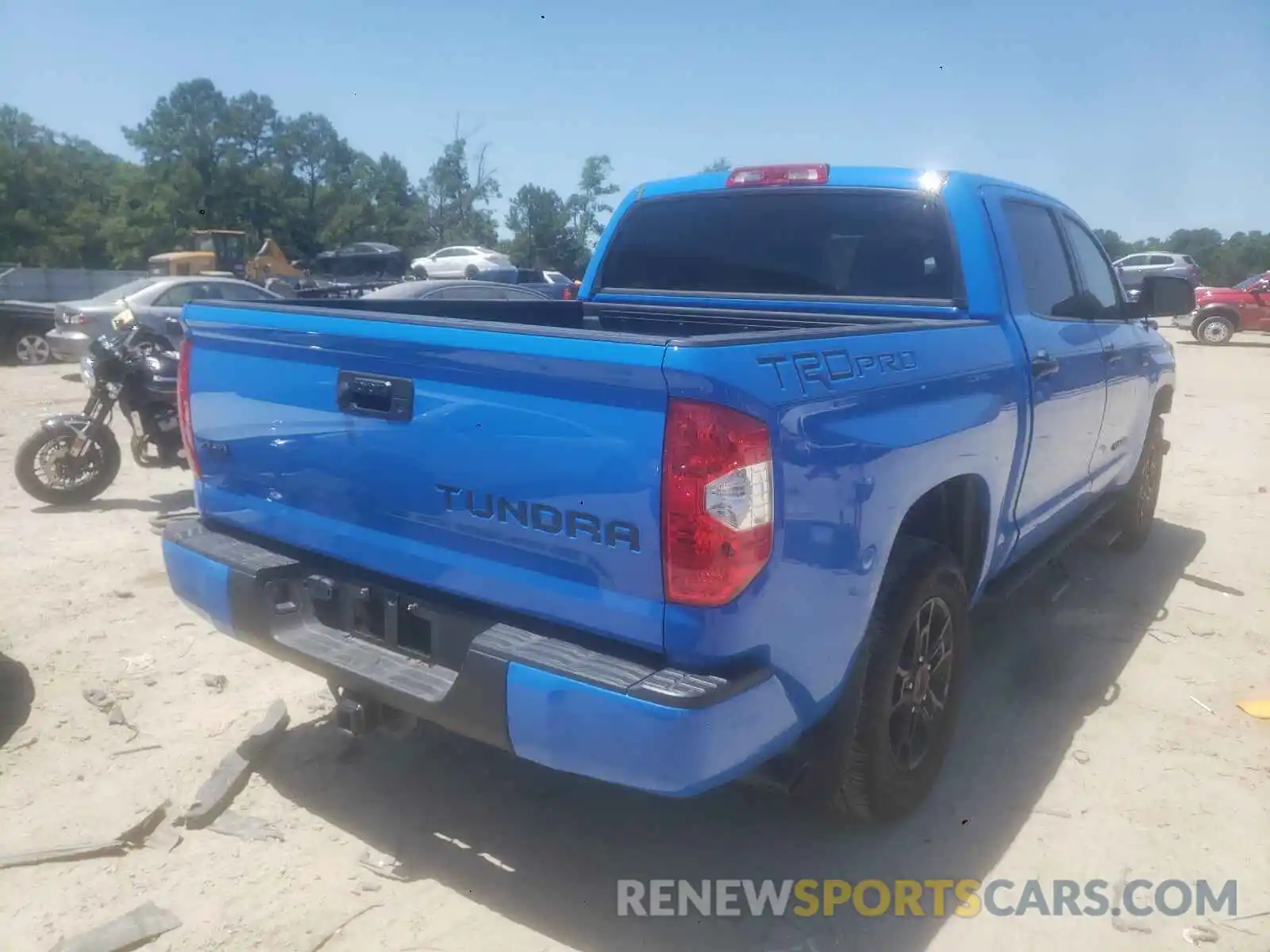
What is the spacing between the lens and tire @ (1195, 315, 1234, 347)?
Result: 75.7 feet

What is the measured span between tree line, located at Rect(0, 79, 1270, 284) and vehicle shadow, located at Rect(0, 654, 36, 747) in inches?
1882

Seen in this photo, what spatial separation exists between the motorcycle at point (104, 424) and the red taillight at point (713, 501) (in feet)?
18.3

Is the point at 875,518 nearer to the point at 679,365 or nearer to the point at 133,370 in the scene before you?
the point at 679,365

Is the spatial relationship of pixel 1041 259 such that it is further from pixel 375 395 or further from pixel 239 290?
pixel 239 290

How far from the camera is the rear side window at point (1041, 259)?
12.6 feet

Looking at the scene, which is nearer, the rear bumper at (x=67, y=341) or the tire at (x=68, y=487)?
the tire at (x=68, y=487)

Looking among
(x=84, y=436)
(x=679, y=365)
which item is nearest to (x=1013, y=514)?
(x=679, y=365)

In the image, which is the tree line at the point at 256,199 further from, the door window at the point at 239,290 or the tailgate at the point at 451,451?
the tailgate at the point at 451,451

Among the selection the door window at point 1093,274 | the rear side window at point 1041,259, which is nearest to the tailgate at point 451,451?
the rear side window at point 1041,259

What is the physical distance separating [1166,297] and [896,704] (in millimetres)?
3140

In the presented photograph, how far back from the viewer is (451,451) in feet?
7.94

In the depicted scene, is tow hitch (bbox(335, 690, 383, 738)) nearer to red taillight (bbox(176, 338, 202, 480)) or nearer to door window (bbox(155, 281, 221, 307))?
red taillight (bbox(176, 338, 202, 480))

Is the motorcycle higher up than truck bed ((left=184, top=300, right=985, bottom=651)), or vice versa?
truck bed ((left=184, top=300, right=985, bottom=651))

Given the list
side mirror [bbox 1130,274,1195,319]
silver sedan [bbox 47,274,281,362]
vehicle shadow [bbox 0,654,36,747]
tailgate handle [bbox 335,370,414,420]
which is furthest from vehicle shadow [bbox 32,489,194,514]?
silver sedan [bbox 47,274,281,362]
